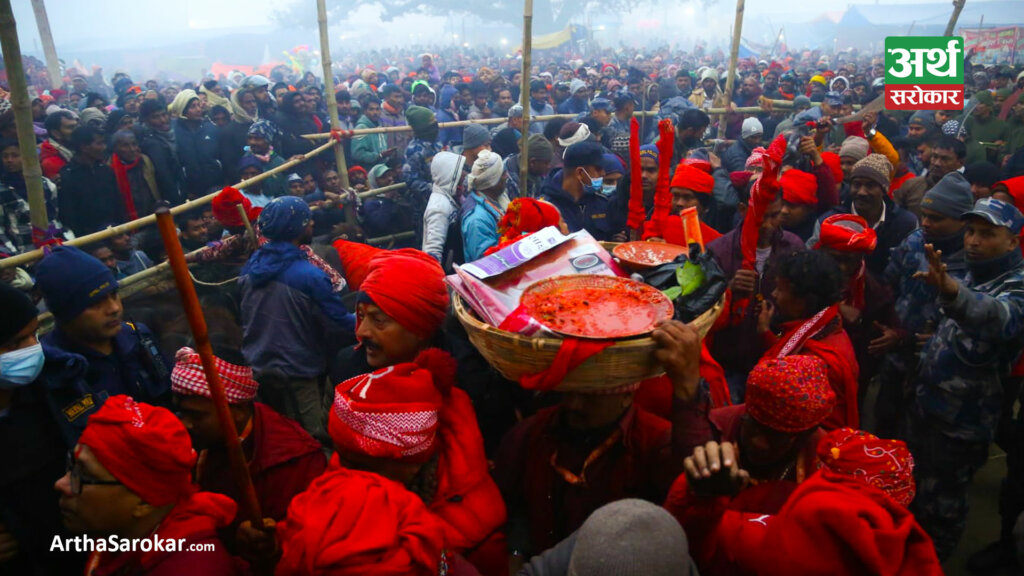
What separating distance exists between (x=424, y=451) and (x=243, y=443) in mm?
930

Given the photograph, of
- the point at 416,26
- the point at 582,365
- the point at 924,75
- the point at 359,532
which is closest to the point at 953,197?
the point at 582,365

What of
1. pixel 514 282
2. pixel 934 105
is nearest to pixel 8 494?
pixel 514 282

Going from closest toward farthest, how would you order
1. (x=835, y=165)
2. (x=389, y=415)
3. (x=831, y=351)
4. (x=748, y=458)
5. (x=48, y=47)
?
(x=389, y=415), (x=748, y=458), (x=831, y=351), (x=835, y=165), (x=48, y=47)

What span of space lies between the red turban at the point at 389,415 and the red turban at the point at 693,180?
124 inches

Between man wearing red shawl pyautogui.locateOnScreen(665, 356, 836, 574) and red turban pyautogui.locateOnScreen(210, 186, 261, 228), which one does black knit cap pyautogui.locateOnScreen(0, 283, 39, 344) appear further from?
man wearing red shawl pyautogui.locateOnScreen(665, 356, 836, 574)

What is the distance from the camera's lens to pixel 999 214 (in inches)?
123

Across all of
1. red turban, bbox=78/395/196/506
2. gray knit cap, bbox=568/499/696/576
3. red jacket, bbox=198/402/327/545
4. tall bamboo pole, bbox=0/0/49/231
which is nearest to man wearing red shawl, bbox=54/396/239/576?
red turban, bbox=78/395/196/506

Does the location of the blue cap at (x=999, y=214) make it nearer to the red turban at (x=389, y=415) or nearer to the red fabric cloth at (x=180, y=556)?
the red turban at (x=389, y=415)

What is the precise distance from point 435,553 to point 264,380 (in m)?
2.82

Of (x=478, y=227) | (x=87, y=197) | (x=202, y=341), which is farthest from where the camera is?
(x=87, y=197)

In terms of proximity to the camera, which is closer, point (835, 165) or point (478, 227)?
point (478, 227)

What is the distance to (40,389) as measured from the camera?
7.97ft

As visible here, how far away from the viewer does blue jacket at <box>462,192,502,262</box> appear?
15.2 ft

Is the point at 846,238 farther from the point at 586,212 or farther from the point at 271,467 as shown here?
the point at 271,467
